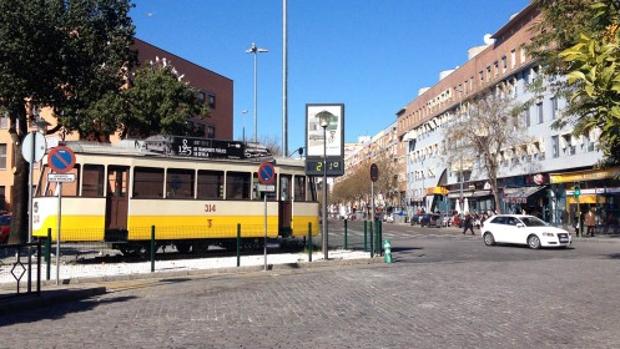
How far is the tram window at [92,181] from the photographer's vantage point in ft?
56.7

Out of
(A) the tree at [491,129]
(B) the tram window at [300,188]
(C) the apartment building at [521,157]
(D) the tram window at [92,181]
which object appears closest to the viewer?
(D) the tram window at [92,181]

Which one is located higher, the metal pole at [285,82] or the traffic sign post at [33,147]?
the metal pole at [285,82]

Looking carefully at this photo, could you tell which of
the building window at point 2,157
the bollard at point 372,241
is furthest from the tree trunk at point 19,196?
the building window at point 2,157

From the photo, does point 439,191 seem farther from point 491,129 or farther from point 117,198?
point 117,198

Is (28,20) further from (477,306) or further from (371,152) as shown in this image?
(371,152)

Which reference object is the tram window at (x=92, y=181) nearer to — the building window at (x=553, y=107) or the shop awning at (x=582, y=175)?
the shop awning at (x=582, y=175)

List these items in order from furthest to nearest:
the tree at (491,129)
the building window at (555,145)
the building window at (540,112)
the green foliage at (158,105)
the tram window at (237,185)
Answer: the building window at (540,112) < the tree at (491,129) < the building window at (555,145) < the green foliage at (158,105) < the tram window at (237,185)

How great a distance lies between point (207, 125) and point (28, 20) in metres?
36.8

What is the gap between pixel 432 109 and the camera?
7762 cm

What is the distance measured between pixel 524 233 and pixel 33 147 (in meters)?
19.7

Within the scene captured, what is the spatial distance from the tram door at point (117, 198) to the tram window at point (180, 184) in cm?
128

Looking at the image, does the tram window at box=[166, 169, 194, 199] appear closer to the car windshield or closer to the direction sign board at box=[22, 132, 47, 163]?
the direction sign board at box=[22, 132, 47, 163]


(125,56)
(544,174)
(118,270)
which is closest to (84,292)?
(118,270)

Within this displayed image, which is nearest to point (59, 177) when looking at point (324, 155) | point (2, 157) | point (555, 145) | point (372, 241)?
point (324, 155)
